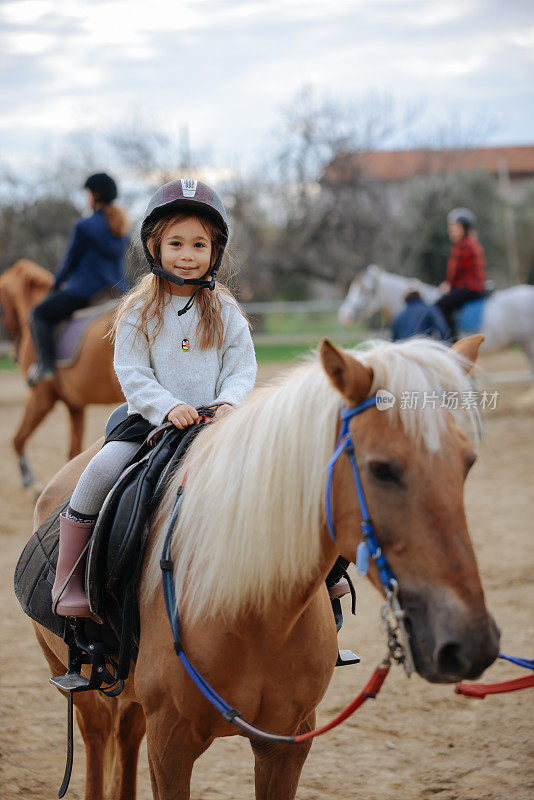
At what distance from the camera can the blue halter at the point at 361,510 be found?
148cm

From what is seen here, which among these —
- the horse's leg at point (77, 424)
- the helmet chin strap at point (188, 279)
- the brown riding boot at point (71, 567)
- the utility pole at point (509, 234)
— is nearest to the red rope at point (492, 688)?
the brown riding boot at point (71, 567)

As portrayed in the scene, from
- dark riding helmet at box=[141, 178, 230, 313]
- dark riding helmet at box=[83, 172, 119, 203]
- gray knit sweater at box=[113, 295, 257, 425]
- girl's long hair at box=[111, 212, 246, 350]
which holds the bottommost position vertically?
gray knit sweater at box=[113, 295, 257, 425]

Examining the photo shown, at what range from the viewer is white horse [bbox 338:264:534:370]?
36.4ft

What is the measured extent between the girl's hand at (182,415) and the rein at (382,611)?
11.2 inches

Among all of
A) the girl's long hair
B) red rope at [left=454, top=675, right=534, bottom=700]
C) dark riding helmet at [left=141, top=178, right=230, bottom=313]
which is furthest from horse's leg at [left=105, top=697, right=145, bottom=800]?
dark riding helmet at [left=141, top=178, right=230, bottom=313]

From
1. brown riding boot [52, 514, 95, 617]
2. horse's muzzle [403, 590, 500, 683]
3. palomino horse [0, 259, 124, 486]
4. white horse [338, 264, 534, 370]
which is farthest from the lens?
white horse [338, 264, 534, 370]

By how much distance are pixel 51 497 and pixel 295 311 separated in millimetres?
16643

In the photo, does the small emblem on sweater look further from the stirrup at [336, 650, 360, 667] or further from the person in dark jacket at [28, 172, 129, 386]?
the person in dark jacket at [28, 172, 129, 386]

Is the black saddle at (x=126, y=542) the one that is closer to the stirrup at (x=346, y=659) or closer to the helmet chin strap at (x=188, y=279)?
the helmet chin strap at (x=188, y=279)

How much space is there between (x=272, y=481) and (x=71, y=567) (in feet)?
2.46

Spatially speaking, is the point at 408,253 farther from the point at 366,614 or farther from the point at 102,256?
the point at 366,614

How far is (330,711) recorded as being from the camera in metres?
3.35

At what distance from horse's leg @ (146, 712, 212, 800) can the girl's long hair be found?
1.02 metres

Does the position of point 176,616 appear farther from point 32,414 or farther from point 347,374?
point 32,414
